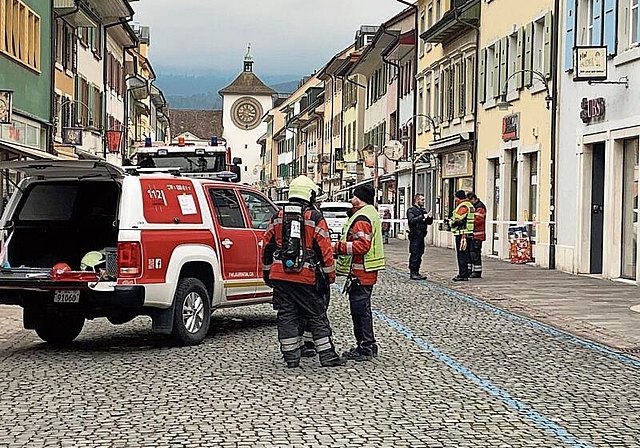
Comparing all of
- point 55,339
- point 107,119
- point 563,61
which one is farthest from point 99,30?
point 55,339

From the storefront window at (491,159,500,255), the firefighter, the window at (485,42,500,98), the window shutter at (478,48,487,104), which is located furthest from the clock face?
the firefighter

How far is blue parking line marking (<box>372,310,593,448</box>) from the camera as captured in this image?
7.74 meters

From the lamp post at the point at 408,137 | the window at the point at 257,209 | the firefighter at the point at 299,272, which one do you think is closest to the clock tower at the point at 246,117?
the lamp post at the point at 408,137

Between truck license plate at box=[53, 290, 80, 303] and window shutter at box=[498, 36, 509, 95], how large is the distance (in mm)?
22620

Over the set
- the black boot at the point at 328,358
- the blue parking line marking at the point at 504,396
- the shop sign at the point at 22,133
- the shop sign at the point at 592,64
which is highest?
the shop sign at the point at 592,64

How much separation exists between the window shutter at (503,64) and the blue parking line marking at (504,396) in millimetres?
19591

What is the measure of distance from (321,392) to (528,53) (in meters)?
22.0

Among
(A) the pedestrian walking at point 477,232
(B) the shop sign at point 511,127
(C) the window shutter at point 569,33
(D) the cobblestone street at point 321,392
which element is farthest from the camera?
(B) the shop sign at point 511,127

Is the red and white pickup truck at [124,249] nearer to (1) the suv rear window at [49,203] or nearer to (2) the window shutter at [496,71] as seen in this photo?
(1) the suv rear window at [49,203]

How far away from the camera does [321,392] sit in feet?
31.1

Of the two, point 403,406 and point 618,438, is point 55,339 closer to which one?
point 403,406

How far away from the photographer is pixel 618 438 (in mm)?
7750

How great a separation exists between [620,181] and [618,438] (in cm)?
1624

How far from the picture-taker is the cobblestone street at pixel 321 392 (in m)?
7.72
